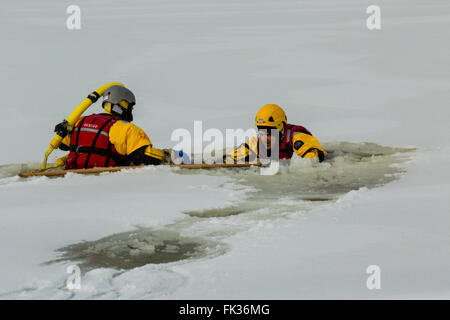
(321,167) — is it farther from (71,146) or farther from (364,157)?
(71,146)

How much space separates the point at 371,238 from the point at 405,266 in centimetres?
61

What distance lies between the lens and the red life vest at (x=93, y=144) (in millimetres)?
8289

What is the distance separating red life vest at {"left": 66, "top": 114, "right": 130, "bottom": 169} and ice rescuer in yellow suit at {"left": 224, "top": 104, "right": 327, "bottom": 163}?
5.09 feet

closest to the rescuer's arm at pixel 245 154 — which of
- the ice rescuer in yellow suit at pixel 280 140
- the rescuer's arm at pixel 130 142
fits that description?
the ice rescuer in yellow suit at pixel 280 140

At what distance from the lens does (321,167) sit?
28.3ft

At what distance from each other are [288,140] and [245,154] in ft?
1.92

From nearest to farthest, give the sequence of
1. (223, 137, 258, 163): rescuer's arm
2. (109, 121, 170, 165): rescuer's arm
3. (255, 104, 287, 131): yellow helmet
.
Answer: (109, 121, 170, 165): rescuer's arm → (255, 104, 287, 131): yellow helmet → (223, 137, 258, 163): rescuer's arm

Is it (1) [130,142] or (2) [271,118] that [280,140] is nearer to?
(2) [271,118]

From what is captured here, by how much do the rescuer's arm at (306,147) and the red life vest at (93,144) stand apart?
203 centimetres

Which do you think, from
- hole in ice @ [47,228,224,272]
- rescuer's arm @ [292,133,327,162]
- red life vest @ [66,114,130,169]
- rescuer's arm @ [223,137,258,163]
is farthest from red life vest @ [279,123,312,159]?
hole in ice @ [47,228,224,272]

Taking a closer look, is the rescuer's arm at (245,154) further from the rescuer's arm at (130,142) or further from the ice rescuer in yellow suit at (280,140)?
the rescuer's arm at (130,142)

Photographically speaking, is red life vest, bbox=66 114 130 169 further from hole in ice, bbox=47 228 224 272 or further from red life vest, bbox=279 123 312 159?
hole in ice, bbox=47 228 224 272

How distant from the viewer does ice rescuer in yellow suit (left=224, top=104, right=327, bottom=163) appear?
8938 mm

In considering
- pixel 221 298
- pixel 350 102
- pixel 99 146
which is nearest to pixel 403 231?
pixel 221 298
